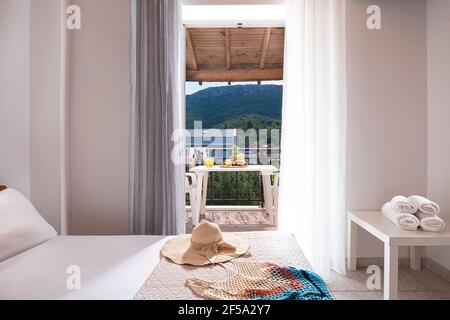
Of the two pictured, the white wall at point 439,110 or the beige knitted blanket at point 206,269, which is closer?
the beige knitted blanket at point 206,269

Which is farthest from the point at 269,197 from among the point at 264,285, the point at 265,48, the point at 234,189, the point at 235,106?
the point at 235,106

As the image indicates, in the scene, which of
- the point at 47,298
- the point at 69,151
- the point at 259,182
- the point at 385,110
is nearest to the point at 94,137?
the point at 69,151

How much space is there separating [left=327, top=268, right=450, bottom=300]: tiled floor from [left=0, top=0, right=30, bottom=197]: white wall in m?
2.45

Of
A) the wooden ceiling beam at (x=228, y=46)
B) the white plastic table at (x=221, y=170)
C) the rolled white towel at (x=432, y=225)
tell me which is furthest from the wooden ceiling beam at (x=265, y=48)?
the rolled white towel at (x=432, y=225)

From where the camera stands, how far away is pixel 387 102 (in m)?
2.51

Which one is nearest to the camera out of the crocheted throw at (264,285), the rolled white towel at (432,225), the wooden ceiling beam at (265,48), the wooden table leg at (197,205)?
the crocheted throw at (264,285)

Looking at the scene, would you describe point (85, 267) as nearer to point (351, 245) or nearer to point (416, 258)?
point (351, 245)

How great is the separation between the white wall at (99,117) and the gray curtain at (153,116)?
21 cm

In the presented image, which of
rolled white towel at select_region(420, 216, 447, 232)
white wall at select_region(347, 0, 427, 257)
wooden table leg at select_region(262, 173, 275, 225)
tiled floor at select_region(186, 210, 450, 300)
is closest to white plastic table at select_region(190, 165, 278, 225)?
wooden table leg at select_region(262, 173, 275, 225)

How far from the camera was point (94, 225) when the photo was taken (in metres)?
2.48

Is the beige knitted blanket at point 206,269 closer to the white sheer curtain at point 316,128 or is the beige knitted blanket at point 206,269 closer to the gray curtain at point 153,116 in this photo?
the white sheer curtain at point 316,128

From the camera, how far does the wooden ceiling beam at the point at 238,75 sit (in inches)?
167

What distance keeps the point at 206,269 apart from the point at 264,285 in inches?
11.7
